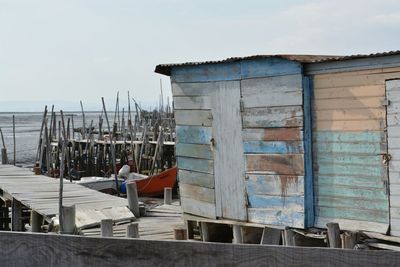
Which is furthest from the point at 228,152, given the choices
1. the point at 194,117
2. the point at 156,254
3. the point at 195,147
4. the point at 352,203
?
the point at 156,254

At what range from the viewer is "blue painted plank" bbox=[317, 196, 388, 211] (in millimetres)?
7250

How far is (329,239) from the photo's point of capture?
7109mm

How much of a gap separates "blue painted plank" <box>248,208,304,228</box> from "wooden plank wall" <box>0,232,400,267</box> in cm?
556

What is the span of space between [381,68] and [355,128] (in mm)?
798

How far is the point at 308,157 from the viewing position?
311 inches

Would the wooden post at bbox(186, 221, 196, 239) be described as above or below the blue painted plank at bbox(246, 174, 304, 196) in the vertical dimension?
below

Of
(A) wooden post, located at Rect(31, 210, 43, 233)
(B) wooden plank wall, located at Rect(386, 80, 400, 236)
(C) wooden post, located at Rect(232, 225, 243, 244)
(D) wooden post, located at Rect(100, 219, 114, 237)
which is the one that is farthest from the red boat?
(B) wooden plank wall, located at Rect(386, 80, 400, 236)

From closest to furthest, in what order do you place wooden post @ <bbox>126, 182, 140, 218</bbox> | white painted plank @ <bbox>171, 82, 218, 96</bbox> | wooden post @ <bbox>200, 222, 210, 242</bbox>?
white painted plank @ <bbox>171, 82, 218, 96</bbox>
wooden post @ <bbox>200, 222, 210, 242</bbox>
wooden post @ <bbox>126, 182, 140, 218</bbox>

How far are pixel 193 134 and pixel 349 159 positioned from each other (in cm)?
266

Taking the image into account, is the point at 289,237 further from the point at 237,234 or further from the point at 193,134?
the point at 193,134

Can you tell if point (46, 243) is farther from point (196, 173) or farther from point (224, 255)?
point (196, 173)

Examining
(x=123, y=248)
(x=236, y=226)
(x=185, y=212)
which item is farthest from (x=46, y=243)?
(x=185, y=212)

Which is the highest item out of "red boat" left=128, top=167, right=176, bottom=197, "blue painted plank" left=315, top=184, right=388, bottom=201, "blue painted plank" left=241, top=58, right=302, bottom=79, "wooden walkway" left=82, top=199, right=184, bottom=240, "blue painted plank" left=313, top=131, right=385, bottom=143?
"blue painted plank" left=241, top=58, right=302, bottom=79

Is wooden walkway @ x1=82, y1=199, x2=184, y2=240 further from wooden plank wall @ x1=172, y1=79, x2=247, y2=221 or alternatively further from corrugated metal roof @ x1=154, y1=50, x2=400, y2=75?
corrugated metal roof @ x1=154, y1=50, x2=400, y2=75
